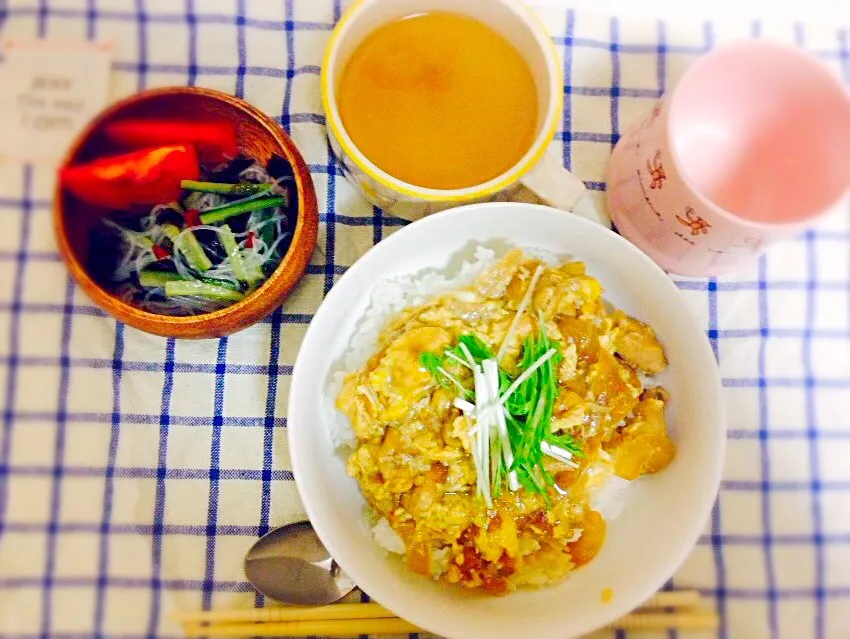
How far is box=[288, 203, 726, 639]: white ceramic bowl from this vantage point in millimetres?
1035

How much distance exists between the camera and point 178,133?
3.59 ft

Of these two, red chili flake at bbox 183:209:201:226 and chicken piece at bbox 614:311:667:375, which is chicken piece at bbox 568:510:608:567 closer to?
chicken piece at bbox 614:311:667:375

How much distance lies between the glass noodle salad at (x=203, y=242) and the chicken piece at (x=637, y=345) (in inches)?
22.4

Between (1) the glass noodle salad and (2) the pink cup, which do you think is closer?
(2) the pink cup

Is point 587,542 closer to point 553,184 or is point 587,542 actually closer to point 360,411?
point 360,411

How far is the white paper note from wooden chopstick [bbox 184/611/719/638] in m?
0.80

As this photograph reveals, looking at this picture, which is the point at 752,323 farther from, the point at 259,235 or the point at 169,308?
the point at 169,308

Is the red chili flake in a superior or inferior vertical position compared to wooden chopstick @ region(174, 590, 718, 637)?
superior

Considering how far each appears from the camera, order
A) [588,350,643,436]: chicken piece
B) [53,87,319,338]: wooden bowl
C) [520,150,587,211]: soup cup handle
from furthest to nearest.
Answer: [520,150,587,211]: soup cup handle
[588,350,643,436]: chicken piece
[53,87,319,338]: wooden bowl

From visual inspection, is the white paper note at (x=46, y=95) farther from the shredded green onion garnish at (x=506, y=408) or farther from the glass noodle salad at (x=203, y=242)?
the shredded green onion garnish at (x=506, y=408)

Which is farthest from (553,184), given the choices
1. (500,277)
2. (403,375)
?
(403,375)

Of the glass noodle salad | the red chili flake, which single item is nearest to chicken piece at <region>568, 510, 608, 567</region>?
the glass noodle salad

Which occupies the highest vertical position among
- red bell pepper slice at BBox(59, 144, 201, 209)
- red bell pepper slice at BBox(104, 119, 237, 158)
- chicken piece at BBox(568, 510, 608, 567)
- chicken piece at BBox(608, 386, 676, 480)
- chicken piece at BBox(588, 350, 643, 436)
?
red bell pepper slice at BBox(104, 119, 237, 158)

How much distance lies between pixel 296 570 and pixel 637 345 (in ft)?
2.27
